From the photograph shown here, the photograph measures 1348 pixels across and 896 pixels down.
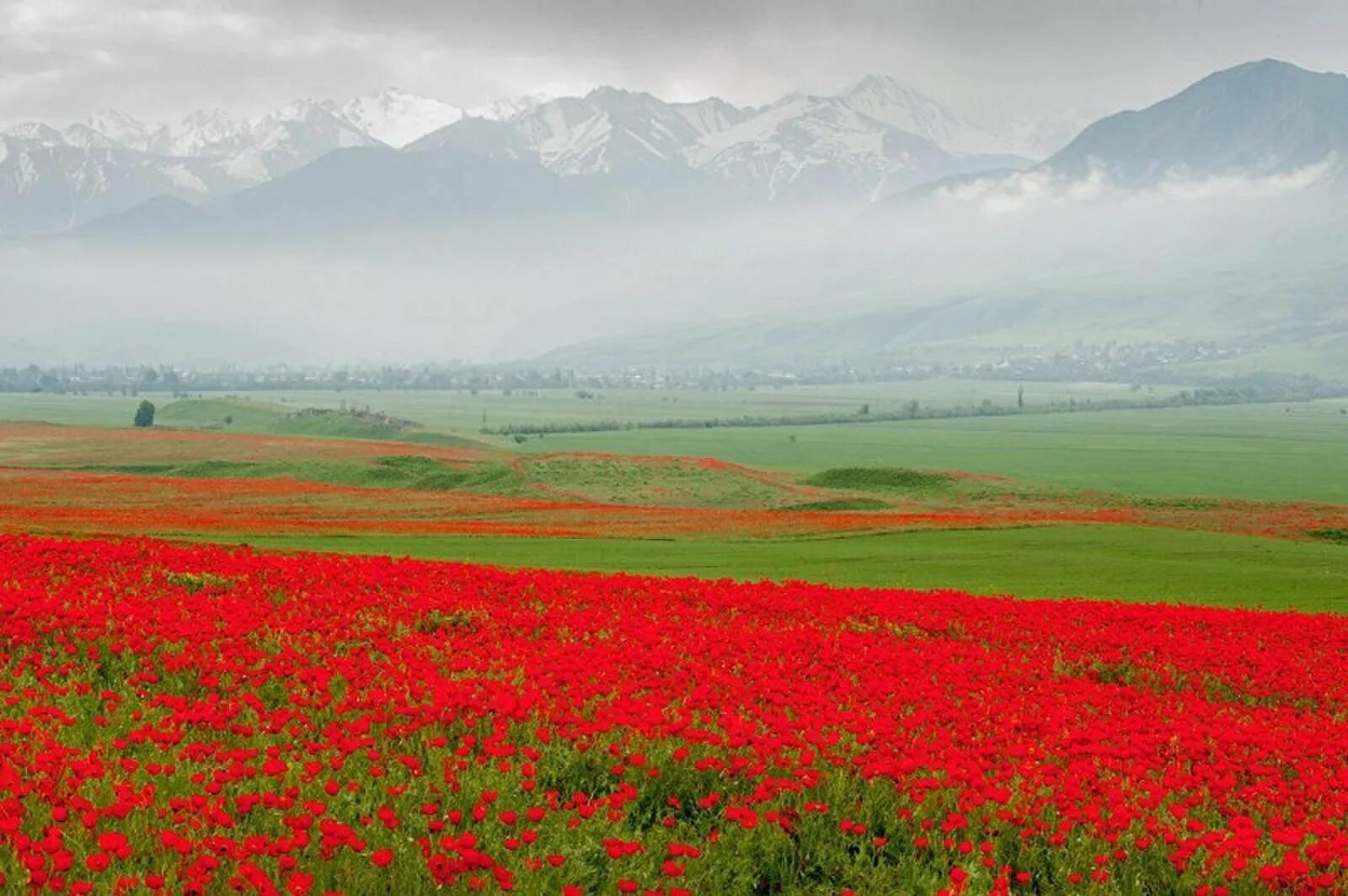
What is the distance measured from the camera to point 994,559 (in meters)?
42.4

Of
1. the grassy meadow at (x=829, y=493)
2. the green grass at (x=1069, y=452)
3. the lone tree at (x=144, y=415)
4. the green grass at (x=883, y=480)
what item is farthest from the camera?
the lone tree at (x=144, y=415)

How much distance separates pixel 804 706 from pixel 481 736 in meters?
3.61

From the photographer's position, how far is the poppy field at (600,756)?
956 cm

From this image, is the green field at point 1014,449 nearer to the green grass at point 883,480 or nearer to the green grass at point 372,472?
the green grass at point 883,480

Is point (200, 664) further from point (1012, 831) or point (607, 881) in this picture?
point (1012, 831)

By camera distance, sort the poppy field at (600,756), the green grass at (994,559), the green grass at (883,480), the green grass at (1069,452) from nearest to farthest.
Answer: the poppy field at (600,756)
the green grass at (994,559)
the green grass at (883,480)
the green grass at (1069,452)

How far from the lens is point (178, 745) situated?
450 inches

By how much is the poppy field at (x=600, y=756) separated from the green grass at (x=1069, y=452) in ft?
312

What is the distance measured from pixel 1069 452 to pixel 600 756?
496ft

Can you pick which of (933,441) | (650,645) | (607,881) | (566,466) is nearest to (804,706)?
(650,645)

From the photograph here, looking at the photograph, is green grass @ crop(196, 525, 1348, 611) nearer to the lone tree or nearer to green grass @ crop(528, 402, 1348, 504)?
green grass @ crop(528, 402, 1348, 504)

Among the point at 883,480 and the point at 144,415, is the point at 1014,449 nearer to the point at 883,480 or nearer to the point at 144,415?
the point at 883,480

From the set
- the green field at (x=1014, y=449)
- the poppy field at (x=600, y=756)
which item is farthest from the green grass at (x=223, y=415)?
the poppy field at (x=600, y=756)

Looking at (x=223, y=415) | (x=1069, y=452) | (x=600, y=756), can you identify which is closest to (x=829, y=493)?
(x=600, y=756)
